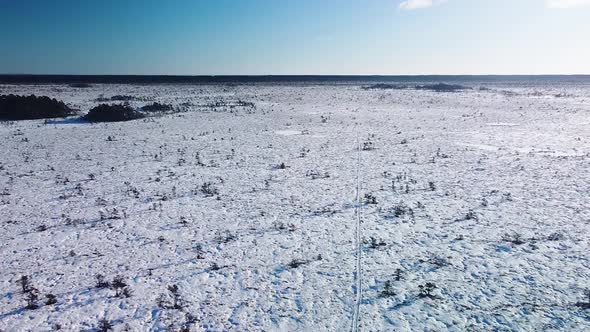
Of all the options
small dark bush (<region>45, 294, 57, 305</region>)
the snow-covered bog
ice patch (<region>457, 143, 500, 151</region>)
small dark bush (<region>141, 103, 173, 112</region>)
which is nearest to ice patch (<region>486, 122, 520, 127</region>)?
the snow-covered bog

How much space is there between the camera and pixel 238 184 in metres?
14.9

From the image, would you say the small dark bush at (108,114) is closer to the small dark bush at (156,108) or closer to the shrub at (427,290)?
the small dark bush at (156,108)

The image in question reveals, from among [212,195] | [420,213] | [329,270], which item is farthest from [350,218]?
[212,195]

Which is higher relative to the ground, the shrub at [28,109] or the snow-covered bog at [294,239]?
the shrub at [28,109]

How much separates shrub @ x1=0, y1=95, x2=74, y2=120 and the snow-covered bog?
14.1 meters

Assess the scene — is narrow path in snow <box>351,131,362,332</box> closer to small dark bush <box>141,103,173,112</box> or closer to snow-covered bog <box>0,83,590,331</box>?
snow-covered bog <box>0,83,590,331</box>

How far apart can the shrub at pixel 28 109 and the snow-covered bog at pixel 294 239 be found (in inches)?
556

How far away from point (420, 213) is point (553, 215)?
12.2 ft

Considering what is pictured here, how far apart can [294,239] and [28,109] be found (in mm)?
33273

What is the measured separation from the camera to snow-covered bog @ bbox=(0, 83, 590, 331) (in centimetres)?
699

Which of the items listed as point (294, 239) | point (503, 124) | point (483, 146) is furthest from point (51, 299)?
point (503, 124)

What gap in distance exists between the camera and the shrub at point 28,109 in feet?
109

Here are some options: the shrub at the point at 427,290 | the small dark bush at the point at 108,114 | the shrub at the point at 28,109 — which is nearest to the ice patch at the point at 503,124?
the shrub at the point at 427,290

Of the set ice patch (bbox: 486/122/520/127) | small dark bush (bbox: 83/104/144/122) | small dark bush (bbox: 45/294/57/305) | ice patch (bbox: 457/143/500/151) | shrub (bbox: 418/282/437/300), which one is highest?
small dark bush (bbox: 83/104/144/122)
